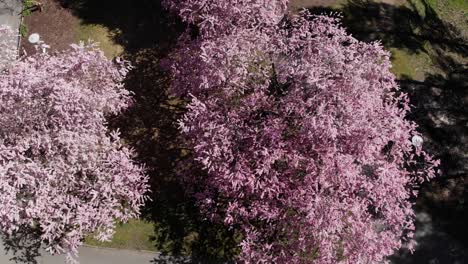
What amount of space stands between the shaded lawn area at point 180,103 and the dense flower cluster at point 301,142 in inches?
118

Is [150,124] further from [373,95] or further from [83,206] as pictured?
[373,95]

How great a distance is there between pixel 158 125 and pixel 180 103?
4.08 ft

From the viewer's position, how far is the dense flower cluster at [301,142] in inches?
561

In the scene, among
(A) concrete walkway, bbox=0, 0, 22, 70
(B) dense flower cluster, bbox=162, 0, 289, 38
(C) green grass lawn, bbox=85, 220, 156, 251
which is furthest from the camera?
(A) concrete walkway, bbox=0, 0, 22, 70

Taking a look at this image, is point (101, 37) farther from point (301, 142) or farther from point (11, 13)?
point (301, 142)

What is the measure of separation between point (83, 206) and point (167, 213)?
3940 mm

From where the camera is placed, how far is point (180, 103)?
65.8 ft

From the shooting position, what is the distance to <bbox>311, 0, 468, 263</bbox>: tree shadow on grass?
1859 cm

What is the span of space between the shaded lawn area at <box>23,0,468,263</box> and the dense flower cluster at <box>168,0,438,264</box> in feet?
9.82

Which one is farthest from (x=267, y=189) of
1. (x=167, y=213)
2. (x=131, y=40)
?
(x=131, y=40)

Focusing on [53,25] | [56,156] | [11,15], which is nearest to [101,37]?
[53,25]

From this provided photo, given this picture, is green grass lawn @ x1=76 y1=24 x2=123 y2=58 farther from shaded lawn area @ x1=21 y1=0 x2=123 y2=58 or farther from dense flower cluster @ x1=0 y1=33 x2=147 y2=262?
dense flower cluster @ x1=0 y1=33 x2=147 y2=262

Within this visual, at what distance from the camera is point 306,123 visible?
14.0 metres

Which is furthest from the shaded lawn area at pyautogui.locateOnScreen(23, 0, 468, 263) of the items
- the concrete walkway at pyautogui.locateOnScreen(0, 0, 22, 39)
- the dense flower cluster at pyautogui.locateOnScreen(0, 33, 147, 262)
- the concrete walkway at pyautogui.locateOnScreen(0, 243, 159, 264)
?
the dense flower cluster at pyautogui.locateOnScreen(0, 33, 147, 262)
